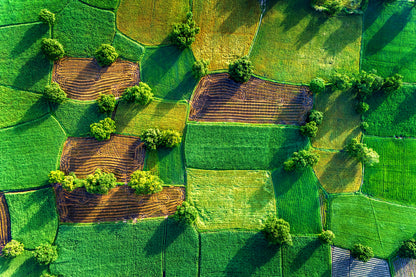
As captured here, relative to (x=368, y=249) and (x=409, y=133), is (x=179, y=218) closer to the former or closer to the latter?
(x=368, y=249)

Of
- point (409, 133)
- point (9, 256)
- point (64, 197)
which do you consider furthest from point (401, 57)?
point (9, 256)

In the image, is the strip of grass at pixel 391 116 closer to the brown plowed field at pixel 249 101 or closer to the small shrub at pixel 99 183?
the brown plowed field at pixel 249 101

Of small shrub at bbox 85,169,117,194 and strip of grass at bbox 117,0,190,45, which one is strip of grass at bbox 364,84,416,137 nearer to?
strip of grass at bbox 117,0,190,45

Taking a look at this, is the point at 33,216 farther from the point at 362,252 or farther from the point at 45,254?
the point at 362,252

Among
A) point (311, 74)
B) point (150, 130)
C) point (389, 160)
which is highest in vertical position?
point (311, 74)

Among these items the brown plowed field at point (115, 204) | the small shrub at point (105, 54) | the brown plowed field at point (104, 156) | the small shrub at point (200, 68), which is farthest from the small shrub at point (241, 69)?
the brown plowed field at point (115, 204)
